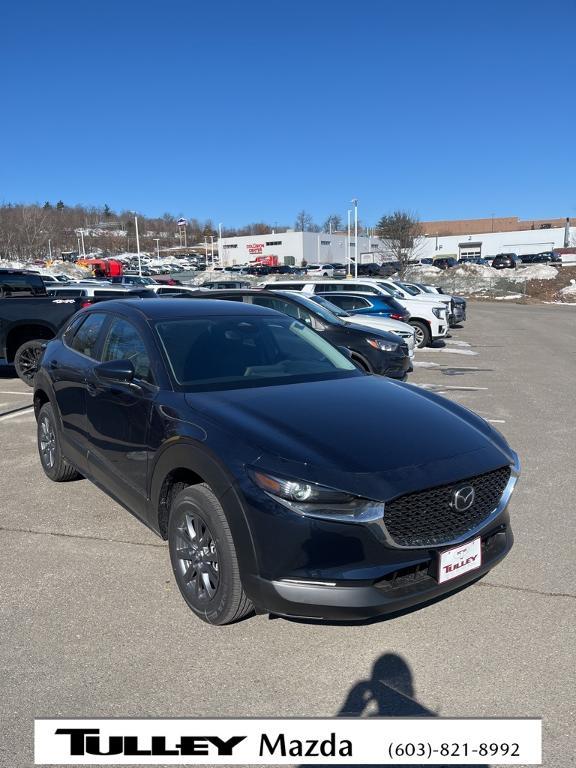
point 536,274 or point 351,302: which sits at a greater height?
point 536,274

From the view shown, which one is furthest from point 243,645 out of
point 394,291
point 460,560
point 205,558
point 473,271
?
point 473,271

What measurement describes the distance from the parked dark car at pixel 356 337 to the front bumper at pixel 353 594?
20.5ft

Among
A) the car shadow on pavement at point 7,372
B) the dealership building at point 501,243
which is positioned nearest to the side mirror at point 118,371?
the car shadow on pavement at point 7,372

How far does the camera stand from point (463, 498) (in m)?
2.92

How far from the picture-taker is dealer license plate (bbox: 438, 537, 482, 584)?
282cm

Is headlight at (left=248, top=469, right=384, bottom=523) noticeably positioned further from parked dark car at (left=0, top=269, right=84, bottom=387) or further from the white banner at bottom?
parked dark car at (left=0, top=269, right=84, bottom=387)

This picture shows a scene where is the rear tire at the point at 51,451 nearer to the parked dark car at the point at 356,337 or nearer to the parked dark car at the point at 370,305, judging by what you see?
the parked dark car at the point at 356,337

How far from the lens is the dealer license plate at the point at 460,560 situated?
282cm

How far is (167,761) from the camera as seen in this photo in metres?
2.36

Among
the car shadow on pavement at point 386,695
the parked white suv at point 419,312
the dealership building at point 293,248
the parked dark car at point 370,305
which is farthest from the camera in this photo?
the dealership building at point 293,248

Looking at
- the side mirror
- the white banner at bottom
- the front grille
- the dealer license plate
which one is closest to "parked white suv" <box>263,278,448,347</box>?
the side mirror

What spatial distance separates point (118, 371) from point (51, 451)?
2.15m

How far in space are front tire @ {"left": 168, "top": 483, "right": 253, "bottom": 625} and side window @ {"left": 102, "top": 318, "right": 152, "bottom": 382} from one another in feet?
3.11

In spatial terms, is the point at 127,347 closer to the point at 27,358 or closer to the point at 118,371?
the point at 118,371
